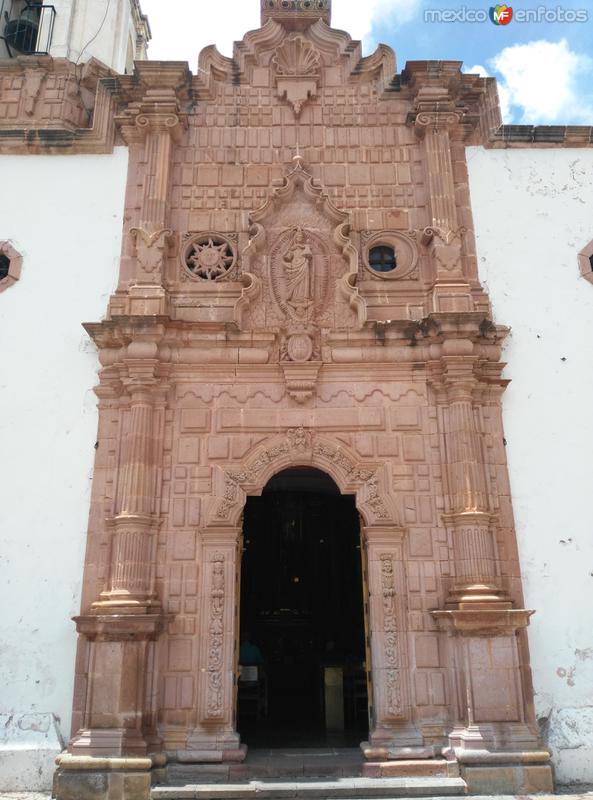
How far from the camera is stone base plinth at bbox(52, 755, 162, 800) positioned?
7.69 meters

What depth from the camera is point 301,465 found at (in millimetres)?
9570

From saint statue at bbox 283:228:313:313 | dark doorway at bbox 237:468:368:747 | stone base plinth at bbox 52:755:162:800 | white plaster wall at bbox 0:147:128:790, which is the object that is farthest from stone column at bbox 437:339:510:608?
white plaster wall at bbox 0:147:128:790

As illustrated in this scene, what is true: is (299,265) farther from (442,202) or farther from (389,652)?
(389,652)

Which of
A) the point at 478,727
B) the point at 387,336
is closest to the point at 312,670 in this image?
the point at 478,727

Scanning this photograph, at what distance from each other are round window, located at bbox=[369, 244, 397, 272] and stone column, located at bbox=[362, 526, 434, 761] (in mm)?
3955

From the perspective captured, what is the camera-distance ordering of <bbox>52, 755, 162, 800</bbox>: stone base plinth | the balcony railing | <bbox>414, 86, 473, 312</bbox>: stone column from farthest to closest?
1. the balcony railing
2. <bbox>414, 86, 473, 312</bbox>: stone column
3. <bbox>52, 755, 162, 800</bbox>: stone base plinth

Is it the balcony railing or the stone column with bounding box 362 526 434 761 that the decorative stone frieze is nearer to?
the balcony railing

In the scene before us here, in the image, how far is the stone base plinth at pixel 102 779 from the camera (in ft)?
25.2

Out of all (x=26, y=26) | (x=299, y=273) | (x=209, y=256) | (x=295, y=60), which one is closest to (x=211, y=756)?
(x=299, y=273)

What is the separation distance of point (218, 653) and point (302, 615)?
6.76 m

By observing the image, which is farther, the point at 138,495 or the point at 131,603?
the point at 138,495

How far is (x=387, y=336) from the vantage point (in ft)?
32.8

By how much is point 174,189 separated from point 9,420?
4.27 meters

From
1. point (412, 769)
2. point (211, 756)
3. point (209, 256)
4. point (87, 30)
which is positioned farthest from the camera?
point (87, 30)
